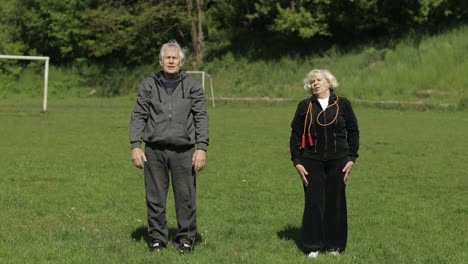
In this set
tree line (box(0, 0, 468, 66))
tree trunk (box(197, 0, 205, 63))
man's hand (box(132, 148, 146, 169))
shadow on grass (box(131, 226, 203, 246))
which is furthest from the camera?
tree trunk (box(197, 0, 205, 63))

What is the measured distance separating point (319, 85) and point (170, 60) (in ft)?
4.69

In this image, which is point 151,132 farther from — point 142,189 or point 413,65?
point 413,65

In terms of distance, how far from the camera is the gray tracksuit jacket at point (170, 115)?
6105 millimetres

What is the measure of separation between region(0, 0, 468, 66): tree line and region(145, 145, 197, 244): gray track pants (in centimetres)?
3180

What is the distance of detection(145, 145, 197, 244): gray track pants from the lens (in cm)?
623

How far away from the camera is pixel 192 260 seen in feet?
20.1

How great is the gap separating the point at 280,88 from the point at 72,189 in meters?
27.1

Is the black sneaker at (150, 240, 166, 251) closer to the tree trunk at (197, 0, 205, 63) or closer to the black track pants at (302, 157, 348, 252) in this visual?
the black track pants at (302, 157, 348, 252)

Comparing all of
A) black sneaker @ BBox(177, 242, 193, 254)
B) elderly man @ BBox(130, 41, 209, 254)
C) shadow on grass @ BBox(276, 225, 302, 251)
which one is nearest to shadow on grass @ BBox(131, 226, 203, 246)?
black sneaker @ BBox(177, 242, 193, 254)

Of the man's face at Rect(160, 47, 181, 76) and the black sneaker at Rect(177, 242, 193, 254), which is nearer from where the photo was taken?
the man's face at Rect(160, 47, 181, 76)

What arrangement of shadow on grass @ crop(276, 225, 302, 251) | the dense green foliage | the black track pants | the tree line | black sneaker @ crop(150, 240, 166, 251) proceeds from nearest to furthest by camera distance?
the black track pants → black sneaker @ crop(150, 240, 166, 251) → shadow on grass @ crop(276, 225, 302, 251) → the dense green foliage → the tree line

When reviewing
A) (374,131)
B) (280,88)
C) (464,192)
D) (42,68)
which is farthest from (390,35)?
(464,192)

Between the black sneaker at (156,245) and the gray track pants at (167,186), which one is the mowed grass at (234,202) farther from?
the gray track pants at (167,186)

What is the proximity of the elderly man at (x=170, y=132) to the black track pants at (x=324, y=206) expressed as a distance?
1094mm
